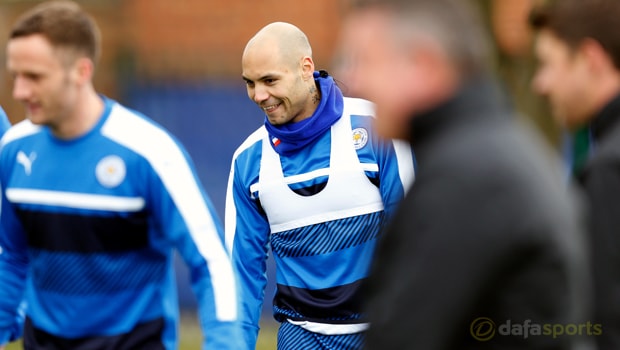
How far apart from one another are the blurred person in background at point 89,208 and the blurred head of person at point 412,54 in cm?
195

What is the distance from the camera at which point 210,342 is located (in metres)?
4.03

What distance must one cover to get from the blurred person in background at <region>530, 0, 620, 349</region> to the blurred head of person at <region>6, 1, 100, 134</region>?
216 cm

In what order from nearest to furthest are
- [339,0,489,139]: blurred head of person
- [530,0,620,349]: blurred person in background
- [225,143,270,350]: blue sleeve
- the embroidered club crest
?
1. [339,0,489,139]: blurred head of person
2. [530,0,620,349]: blurred person in background
3. the embroidered club crest
4. [225,143,270,350]: blue sleeve

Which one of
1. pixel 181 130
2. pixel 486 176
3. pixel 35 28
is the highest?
pixel 35 28

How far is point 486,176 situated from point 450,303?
0.27 meters

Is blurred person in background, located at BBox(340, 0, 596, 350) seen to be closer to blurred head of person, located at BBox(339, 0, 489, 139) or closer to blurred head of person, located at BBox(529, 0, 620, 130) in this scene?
blurred head of person, located at BBox(339, 0, 489, 139)

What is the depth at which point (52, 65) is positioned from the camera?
4.52m

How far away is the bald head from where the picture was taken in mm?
5242

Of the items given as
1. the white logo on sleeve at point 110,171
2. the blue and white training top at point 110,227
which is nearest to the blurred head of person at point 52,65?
the blue and white training top at point 110,227

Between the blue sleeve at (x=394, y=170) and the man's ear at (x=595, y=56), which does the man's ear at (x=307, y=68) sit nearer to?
A: the blue sleeve at (x=394, y=170)

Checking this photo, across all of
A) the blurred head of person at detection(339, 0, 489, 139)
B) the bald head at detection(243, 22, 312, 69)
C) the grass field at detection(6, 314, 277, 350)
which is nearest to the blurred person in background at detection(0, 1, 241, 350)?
the bald head at detection(243, 22, 312, 69)

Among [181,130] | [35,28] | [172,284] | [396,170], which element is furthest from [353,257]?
[181,130]

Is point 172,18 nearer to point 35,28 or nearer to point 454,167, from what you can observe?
point 35,28

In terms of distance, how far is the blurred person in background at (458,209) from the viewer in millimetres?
2172
